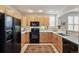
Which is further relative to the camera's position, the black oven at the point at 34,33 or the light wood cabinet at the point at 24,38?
the black oven at the point at 34,33

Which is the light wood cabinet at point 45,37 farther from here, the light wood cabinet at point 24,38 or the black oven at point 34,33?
the light wood cabinet at point 24,38

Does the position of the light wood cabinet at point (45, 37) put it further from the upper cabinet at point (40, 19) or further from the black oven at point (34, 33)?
the upper cabinet at point (40, 19)

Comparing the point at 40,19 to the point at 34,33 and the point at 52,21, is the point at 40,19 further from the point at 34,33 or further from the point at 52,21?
the point at 34,33

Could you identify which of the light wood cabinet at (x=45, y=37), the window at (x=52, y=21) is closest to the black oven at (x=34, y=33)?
the light wood cabinet at (x=45, y=37)

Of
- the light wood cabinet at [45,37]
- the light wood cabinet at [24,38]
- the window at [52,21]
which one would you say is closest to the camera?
the light wood cabinet at [24,38]

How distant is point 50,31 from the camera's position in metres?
4.57

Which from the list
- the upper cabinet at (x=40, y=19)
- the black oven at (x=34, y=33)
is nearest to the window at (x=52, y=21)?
the upper cabinet at (x=40, y=19)

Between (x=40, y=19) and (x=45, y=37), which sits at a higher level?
(x=40, y=19)

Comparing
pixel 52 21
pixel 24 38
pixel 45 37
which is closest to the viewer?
pixel 24 38

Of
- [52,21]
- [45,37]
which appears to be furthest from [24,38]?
[52,21]

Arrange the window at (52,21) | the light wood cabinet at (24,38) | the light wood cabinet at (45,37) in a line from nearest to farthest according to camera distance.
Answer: the light wood cabinet at (24,38), the window at (52,21), the light wood cabinet at (45,37)

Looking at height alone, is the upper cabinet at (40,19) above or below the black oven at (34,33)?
above

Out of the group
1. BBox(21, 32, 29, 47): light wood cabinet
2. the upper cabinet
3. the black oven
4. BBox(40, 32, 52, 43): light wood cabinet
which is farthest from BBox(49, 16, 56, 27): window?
BBox(21, 32, 29, 47): light wood cabinet
